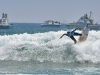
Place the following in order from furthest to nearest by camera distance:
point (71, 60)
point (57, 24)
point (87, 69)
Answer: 1. point (57, 24)
2. point (71, 60)
3. point (87, 69)

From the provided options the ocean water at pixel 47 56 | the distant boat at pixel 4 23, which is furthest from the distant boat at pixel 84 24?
the ocean water at pixel 47 56

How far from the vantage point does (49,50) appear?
22.8 metres

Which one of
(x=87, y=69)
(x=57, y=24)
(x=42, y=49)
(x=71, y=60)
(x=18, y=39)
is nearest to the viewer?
(x=87, y=69)

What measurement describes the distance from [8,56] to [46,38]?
4.53 metres

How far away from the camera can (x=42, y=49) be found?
23109 mm

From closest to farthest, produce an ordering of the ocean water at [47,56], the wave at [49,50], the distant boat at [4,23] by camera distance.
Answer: the ocean water at [47,56] < the wave at [49,50] < the distant boat at [4,23]

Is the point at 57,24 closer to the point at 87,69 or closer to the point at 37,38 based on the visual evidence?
the point at 37,38

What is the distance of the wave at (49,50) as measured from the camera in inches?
852

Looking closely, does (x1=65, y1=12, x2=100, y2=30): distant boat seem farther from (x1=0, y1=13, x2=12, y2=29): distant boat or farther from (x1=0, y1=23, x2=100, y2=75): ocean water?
(x1=0, y1=23, x2=100, y2=75): ocean water

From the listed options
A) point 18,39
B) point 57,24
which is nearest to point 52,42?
point 18,39

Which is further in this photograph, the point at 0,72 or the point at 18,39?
the point at 18,39

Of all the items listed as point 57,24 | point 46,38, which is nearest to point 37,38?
point 46,38

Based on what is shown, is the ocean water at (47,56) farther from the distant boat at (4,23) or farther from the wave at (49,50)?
the distant boat at (4,23)

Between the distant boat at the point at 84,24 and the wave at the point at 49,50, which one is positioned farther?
the distant boat at the point at 84,24
